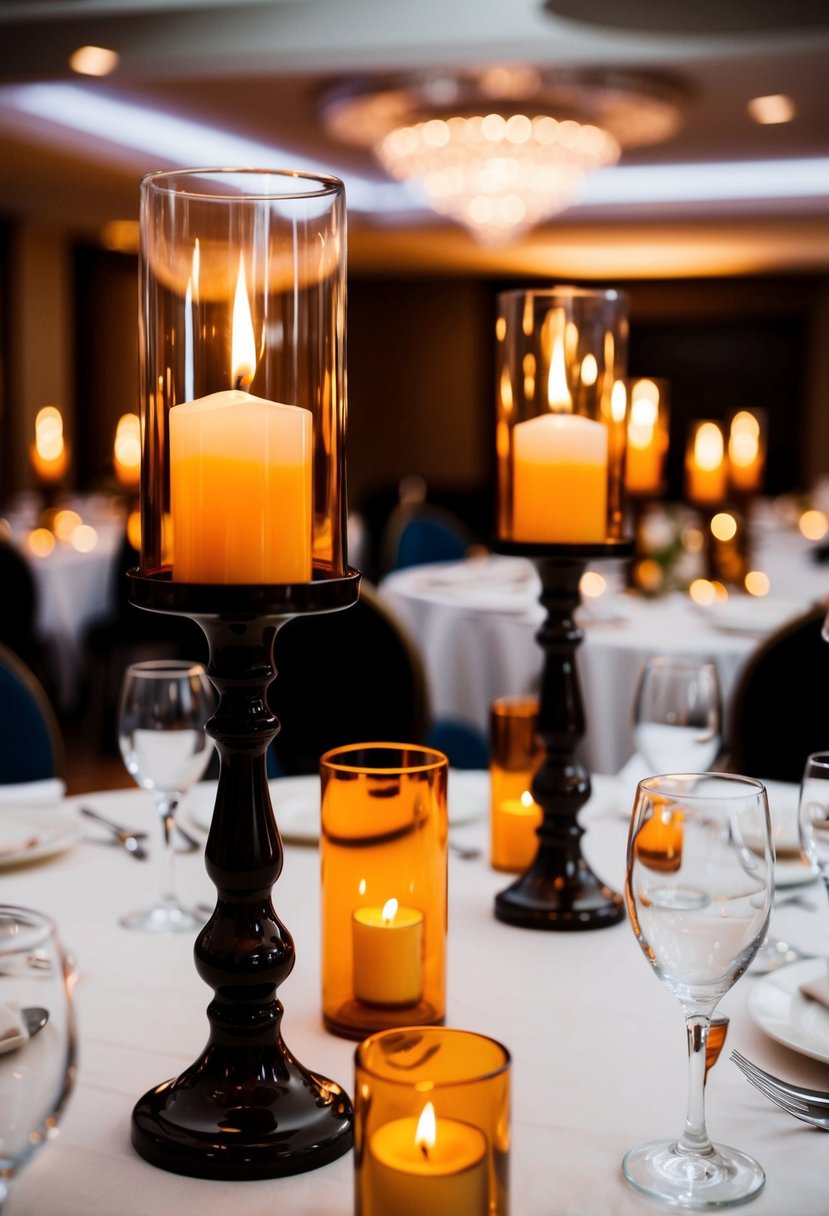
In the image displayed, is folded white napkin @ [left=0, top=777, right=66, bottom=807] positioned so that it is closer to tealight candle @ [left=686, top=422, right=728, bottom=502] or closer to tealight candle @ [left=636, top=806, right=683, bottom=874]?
tealight candle @ [left=636, top=806, right=683, bottom=874]

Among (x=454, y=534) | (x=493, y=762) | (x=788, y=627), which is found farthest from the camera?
(x=454, y=534)

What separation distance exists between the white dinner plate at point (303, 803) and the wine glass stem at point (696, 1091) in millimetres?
633

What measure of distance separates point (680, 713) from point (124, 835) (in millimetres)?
590

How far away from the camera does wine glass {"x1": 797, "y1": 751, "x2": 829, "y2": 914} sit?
0.93 m

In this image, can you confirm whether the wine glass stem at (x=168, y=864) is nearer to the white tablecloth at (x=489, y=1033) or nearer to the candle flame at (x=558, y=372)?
the white tablecloth at (x=489, y=1033)

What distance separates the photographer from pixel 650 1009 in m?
0.99

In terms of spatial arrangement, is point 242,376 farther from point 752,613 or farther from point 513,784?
point 752,613

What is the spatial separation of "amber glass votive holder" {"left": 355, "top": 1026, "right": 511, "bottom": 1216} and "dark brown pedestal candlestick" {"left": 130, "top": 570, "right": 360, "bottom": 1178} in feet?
0.47

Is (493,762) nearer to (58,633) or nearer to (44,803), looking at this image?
(44,803)

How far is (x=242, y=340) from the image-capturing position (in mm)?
788

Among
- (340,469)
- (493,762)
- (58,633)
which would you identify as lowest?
(58,633)

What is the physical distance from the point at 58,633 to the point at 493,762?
13.2 ft

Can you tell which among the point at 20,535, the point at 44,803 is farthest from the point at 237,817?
the point at 20,535

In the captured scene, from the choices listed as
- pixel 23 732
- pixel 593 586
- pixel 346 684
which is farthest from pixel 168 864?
pixel 593 586
